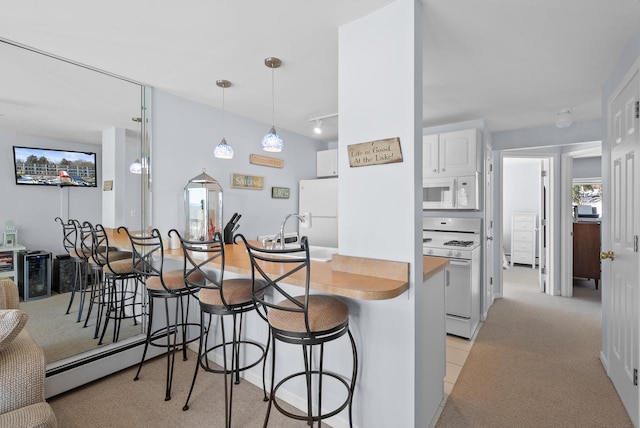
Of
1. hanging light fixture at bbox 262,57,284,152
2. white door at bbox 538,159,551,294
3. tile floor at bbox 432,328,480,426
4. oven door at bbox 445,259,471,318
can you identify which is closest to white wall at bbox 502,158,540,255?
white door at bbox 538,159,551,294

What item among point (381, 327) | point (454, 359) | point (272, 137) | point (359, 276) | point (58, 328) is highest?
point (272, 137)

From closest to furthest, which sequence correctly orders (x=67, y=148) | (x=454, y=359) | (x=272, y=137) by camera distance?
(x=67, y=148)
(x=272, y=137)
(x=454, y=359)

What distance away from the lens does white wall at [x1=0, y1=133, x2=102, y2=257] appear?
2.05m

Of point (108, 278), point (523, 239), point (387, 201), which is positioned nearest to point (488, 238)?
point (387, 201)

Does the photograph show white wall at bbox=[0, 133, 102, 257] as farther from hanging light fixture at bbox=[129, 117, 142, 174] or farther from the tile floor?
the tile floor

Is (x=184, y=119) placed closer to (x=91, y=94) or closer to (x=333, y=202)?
(x=91, y=94)

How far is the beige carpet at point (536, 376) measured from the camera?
6.36 feet

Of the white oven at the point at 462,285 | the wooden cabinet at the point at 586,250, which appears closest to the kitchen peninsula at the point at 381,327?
the white oven at the point at 462,285

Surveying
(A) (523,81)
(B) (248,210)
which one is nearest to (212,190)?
(B) (248,210)

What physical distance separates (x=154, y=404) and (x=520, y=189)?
772 cm

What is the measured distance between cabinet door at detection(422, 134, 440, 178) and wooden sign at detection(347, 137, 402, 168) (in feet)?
7.17

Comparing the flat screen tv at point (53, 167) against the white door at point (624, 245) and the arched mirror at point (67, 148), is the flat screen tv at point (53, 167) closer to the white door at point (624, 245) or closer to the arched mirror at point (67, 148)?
the arched mirror at point (67, 148)

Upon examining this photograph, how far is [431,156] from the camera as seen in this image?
3.69 meters

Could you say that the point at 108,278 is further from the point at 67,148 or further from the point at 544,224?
the point at 544,224
